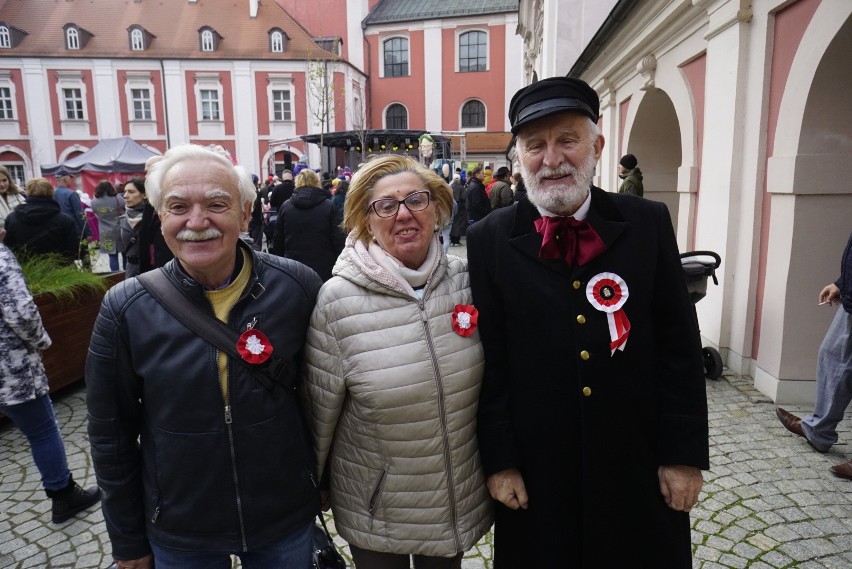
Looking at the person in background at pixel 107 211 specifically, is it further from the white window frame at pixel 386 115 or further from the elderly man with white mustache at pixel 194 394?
the white window frame at pixel 386 115

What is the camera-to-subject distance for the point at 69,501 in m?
3.56

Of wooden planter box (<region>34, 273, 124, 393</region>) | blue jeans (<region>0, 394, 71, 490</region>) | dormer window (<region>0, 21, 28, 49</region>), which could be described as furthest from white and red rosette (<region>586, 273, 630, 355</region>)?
dormer window (<region>0, 21, 28, 49</region>)

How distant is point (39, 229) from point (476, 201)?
9.00 m

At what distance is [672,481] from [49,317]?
5.30 metres

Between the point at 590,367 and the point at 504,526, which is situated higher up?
the point at 590,367

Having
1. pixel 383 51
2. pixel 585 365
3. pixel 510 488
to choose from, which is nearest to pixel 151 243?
pixel 510 488

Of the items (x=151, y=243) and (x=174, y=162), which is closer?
(x=174, y=162)

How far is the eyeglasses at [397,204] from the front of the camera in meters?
1.99

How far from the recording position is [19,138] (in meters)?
35.7

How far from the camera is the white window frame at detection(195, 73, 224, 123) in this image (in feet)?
118

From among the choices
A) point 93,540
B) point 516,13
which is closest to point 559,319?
point 93,540

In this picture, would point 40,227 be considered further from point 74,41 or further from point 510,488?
point 74,41

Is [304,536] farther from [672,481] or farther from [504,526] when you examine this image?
[672,481]

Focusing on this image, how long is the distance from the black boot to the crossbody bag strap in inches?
99.4
